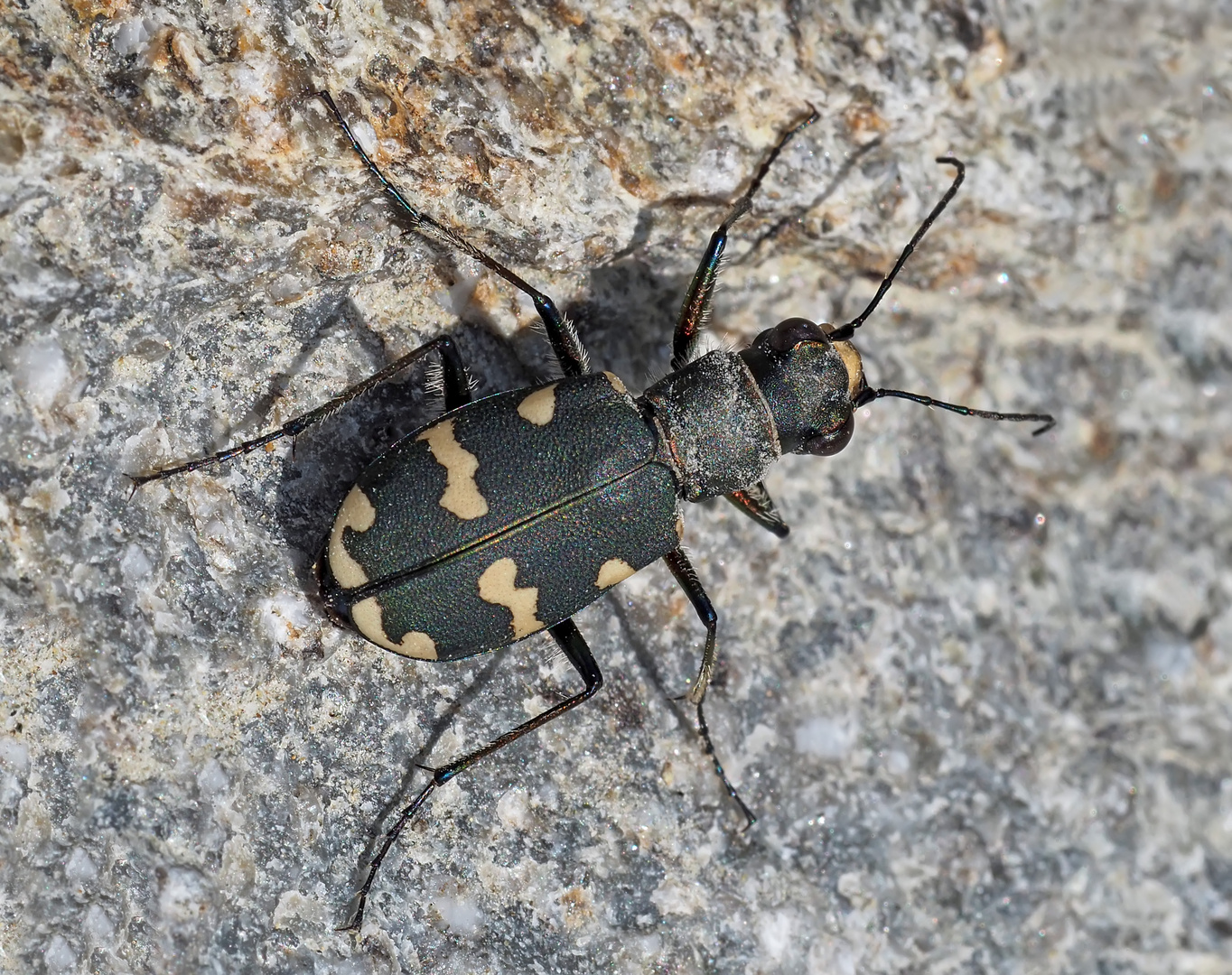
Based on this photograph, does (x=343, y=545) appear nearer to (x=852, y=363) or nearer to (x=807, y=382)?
A: (x=807, y=382)

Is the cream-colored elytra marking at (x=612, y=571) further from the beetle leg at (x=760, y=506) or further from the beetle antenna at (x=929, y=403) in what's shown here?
the beetle antenna at (x=929, y=403)

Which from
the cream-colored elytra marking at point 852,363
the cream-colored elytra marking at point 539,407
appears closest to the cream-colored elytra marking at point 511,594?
the cream-colored elytra marking at point 539,407

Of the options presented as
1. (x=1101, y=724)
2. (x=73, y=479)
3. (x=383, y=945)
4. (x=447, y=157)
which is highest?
(x=447, y=157)

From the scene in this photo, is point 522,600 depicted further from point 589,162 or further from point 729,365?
point 589,162

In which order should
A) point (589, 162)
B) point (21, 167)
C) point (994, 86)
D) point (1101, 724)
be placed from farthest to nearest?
point (1101, 724)
point (994, 86)
point (589, 162)
point (21, 167)

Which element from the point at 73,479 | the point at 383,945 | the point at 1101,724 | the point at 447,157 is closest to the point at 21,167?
the point at 73,479

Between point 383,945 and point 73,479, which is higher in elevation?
point 73,479

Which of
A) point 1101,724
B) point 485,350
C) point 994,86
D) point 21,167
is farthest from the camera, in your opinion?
point 1101,724

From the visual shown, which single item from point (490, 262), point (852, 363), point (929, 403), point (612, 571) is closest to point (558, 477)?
point (612, 571)

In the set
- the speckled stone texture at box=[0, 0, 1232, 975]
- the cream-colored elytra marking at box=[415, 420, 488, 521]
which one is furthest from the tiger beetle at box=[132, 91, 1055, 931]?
the speckled stone texture at box=[0, 0, 1232, 975]
